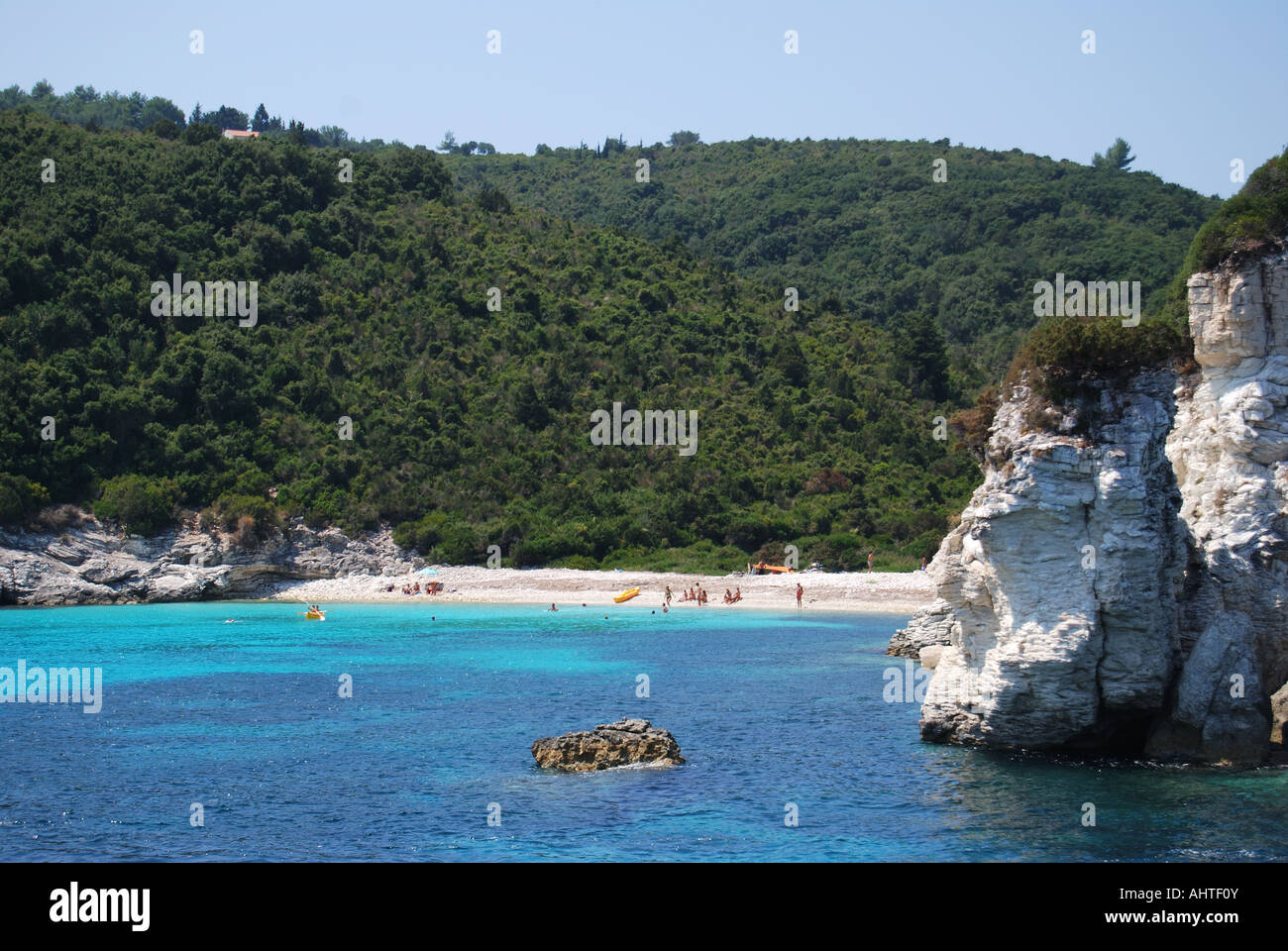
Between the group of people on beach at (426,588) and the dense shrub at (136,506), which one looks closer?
the dense shrub at (136,506)

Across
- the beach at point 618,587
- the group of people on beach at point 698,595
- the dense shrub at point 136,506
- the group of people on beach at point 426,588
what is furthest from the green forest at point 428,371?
the group of people on beach at point 698,595

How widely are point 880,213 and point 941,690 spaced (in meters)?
125

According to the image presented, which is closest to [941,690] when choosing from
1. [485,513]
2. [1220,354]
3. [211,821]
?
[1220,354]

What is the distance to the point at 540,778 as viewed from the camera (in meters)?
20.4

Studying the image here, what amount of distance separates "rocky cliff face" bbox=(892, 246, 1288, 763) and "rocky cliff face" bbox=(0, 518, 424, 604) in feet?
150

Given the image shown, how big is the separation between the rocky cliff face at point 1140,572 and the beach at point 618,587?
3338cm

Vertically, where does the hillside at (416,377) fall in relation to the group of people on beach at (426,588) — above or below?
above

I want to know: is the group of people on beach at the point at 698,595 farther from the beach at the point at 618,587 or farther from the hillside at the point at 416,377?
the hillside at the point at 416,377

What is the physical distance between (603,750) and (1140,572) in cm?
936

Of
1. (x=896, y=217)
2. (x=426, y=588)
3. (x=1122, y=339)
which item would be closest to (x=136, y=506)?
(x=426, y=588)

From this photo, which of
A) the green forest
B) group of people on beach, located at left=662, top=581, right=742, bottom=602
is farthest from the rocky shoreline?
the green forest

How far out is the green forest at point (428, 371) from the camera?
63656 millimetres

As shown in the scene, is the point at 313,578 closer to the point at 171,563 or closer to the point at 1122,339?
the point at 171,563

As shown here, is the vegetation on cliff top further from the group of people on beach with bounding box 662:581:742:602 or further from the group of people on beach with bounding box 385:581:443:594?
the group of people on beach with bounding box 385:581:443:594
